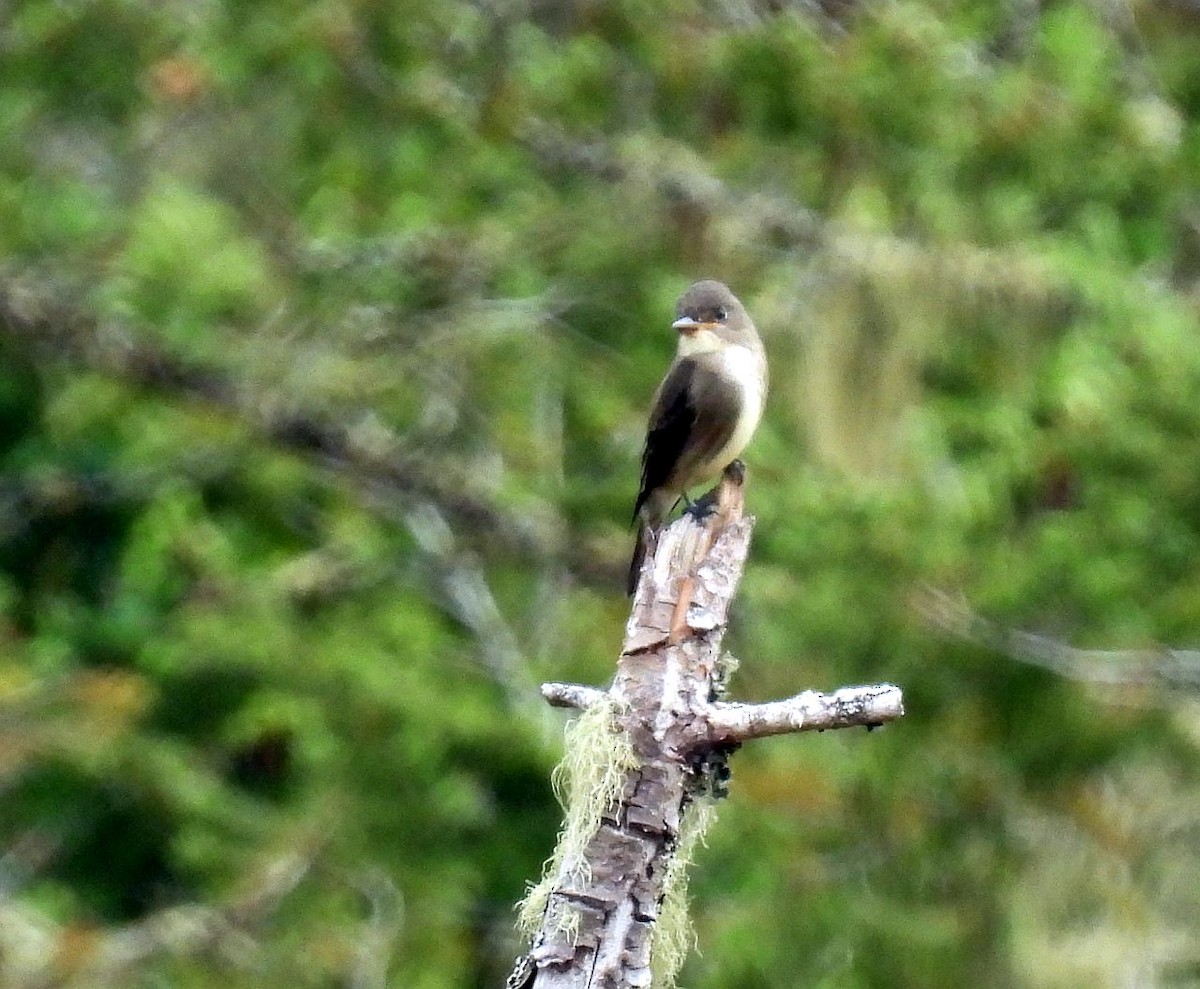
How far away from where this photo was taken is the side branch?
2926mm

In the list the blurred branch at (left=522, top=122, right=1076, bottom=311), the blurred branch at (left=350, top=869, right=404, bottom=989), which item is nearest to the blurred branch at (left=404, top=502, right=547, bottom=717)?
the blurred branch at (left=350, top=869, right=404, bottom=989)

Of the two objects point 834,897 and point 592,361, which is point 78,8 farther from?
point 834,897

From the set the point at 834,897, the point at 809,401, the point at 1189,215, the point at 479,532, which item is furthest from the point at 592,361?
the point at 834,897

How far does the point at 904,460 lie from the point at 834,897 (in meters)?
1.67

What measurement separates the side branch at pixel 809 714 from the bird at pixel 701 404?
2.33 metres

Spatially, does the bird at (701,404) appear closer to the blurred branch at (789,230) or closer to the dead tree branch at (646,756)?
the dead tree branch at (646,756)

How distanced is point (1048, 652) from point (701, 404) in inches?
83.7

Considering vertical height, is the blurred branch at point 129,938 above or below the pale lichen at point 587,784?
above

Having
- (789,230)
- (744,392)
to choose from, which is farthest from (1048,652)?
(789,230)

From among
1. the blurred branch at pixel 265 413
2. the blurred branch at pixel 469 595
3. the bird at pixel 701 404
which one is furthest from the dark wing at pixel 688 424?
the blurred branch at pixel 469 595

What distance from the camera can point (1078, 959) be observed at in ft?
24.3

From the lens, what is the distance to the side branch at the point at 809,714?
2.93 m

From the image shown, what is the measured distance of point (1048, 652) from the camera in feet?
23.6

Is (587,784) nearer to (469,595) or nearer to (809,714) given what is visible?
(809,714)
